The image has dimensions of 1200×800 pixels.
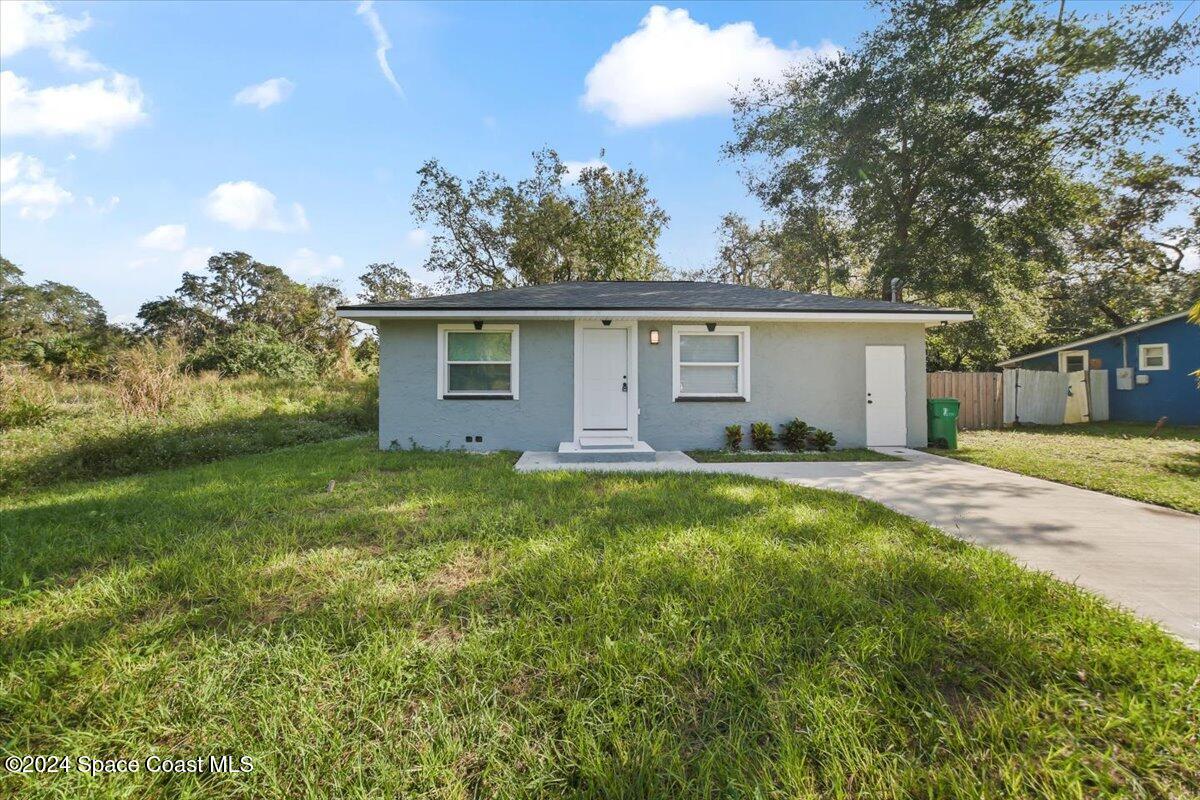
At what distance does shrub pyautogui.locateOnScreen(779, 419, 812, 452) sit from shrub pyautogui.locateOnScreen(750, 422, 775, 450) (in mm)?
255

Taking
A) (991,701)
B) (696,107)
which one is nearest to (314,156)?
(696,107)

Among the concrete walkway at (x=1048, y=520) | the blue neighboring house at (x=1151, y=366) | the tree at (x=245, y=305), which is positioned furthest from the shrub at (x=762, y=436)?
the tree at (x=245, y=305)

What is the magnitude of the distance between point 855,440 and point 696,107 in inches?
506

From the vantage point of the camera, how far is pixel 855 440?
875 centimetres

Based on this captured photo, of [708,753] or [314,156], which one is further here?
[314,156]

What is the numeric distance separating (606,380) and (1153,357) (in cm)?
1753

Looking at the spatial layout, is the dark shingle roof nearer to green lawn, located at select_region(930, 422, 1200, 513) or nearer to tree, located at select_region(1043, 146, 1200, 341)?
green lawn, located at select_region(930, 422, 1200, 513)

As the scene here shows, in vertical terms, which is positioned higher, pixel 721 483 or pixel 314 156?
pixel 314 156

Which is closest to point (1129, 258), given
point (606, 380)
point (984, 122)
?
point (984, 122)

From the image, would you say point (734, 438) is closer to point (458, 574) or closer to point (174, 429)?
point (458, 574)

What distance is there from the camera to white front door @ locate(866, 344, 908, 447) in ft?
28.6

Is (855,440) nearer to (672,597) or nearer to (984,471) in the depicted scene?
(984,471)

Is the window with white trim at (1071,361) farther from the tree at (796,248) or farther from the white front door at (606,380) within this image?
the white front door at (606,380)

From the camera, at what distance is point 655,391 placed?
28.0ft
